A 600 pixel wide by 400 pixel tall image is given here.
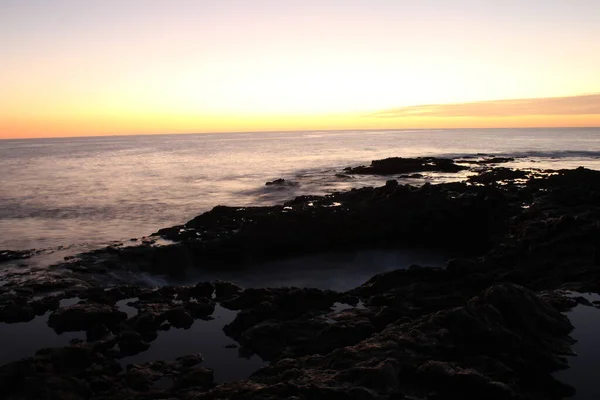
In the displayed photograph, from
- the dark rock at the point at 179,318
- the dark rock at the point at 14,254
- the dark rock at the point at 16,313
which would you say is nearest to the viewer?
the dark rock at the point at 179,318

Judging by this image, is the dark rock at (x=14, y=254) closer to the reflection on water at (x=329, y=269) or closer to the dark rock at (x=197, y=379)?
the reflection on water at (x=329, y=269)

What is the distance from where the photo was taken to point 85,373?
9133 millimetres

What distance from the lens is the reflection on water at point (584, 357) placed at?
8023 mm

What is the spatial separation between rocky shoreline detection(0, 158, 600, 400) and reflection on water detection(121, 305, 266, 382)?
29cm

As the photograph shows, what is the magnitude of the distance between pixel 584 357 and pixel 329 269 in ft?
35.8

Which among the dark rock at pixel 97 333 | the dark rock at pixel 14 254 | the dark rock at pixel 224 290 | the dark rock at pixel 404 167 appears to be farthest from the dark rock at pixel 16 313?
the dark rock at pixel 404 167

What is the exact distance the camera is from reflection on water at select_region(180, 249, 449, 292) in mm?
17328

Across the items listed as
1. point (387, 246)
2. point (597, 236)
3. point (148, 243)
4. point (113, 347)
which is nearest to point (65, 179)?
point (148, 243)

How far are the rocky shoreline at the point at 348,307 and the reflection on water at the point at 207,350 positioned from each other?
0.95ft

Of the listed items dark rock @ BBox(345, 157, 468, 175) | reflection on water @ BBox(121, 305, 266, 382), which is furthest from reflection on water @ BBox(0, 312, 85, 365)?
dark rock @ BBox(345, 157, 468, 175)

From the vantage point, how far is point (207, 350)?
36.2 ft

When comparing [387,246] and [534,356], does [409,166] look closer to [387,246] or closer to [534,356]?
[387,246]

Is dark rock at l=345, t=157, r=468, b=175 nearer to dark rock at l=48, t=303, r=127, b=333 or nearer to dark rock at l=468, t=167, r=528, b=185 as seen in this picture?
dark rock at l=468, t=167, r=528, b=185

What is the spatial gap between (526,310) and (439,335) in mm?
2289
